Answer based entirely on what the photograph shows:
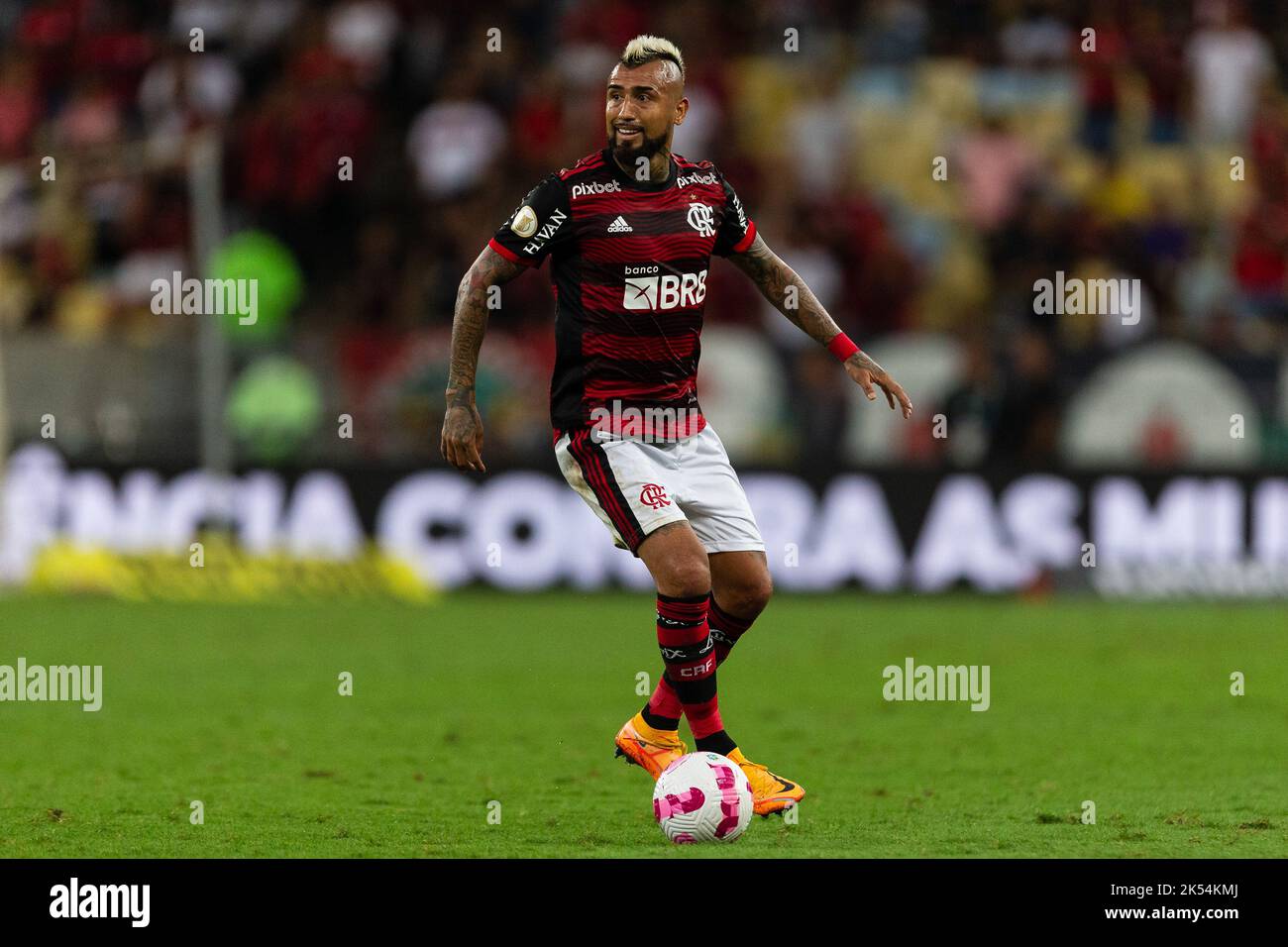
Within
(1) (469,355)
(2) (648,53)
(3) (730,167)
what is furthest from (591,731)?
(3) (730,167)

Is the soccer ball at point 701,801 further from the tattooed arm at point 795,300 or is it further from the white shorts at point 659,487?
the tattooed arm at point 795,300

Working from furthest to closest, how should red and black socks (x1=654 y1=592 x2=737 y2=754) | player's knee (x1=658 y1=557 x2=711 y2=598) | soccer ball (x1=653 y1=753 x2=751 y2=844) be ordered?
red and black socks (x1=654 y1=592 x2=737 y2=754) → player's knee (x1=658 y1=557 x2=711 y2=598) → soccer ball (x1=653 y1=753 x2=751 y2=844)

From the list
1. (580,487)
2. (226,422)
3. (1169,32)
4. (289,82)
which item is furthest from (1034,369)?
(580,487)

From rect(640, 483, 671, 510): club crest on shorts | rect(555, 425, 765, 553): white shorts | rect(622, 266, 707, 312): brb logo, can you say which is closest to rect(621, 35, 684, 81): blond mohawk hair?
rect(622, 266, 707, 312): brb logo

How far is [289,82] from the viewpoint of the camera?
22375 mm

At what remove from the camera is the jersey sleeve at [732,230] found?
27.9ft

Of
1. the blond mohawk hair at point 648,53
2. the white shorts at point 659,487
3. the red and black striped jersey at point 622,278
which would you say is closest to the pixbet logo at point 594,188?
the red and black striped jersey at point 622,278

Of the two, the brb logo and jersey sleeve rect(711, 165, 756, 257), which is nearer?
the brb logo

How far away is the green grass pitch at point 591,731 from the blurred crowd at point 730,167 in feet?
7.89

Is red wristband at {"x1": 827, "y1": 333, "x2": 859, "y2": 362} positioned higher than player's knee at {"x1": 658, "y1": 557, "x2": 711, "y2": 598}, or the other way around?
red wristband at {"x1": 827, "y1": 333, "x2": 859, "y2": 362}

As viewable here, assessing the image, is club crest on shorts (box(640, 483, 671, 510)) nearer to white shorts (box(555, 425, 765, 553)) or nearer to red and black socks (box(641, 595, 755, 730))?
white shorts (box(555, 425, 765, 553))

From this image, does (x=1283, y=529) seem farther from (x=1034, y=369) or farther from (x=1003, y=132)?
(x=1003, y=132)

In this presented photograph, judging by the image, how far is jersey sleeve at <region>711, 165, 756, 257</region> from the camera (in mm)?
8492

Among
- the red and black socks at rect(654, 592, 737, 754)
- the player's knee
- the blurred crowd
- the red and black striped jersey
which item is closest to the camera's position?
the player's knee
